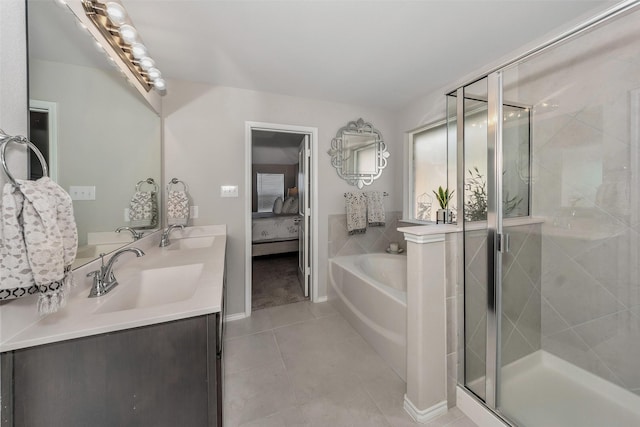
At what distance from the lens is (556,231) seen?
1.48m

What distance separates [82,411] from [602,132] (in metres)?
2.62

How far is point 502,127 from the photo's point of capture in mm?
1257

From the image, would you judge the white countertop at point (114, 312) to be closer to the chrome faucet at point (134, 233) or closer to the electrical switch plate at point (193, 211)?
the chrome faucet at point (134, 233)

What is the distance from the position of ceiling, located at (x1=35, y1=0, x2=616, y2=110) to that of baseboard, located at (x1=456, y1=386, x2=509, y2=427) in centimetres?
228

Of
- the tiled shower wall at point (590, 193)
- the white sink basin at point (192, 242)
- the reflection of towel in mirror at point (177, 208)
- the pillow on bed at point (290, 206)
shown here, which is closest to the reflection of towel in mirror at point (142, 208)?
the reflection of towel in mirror at point (177, 208)

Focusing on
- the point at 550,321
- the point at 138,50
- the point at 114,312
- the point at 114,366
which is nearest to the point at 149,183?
the point at 138,50

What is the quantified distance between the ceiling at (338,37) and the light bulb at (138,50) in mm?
202

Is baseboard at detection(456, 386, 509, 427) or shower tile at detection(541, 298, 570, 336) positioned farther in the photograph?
shower tile at detection(541, 298, 570, 336)

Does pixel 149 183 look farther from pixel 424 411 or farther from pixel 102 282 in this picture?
pixel 424 411

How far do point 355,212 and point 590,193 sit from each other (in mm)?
1806

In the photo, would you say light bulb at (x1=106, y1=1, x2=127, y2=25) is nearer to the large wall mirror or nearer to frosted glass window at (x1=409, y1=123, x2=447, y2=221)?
the large wall mirror

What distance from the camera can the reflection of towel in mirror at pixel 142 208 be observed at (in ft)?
5.01

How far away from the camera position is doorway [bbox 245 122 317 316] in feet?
8.37

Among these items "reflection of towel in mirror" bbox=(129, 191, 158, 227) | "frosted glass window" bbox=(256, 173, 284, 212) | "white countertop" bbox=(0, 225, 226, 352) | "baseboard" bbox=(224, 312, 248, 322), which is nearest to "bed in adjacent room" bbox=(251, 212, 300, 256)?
"frosted glass window" bbox=(256, 173, 284, 212)
